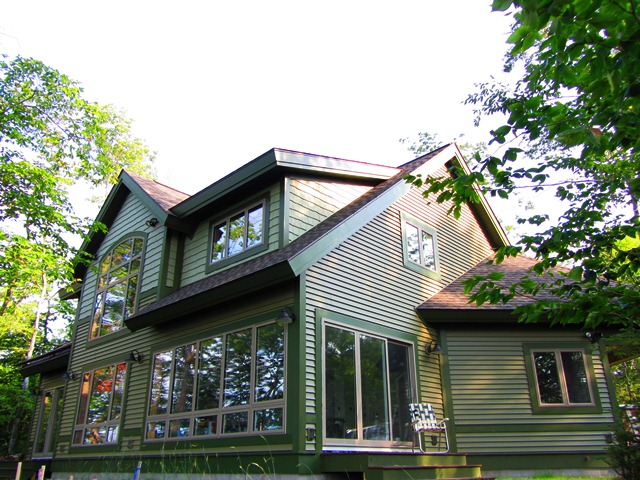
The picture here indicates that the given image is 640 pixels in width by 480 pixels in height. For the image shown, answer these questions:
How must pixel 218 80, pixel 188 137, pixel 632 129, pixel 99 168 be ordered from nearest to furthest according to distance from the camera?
pixel 632 129, pixel 99 168, pixel 218 80, pixel 188 137

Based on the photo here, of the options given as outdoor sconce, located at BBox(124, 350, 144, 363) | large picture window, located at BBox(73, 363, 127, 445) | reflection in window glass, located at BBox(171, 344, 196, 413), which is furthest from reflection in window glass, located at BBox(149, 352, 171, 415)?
large picture window, located at BBox(73, 363, 127, 445)

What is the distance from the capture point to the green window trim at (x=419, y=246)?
33.5ft

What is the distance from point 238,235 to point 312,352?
10.8 ft

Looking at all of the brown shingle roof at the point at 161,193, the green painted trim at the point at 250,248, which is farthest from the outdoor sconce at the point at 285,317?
the brown shingle roof at the point at 161,193

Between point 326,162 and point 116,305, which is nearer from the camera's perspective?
point 326,162

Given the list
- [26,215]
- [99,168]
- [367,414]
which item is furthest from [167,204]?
[367,414]

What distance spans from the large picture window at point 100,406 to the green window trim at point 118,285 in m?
0.97

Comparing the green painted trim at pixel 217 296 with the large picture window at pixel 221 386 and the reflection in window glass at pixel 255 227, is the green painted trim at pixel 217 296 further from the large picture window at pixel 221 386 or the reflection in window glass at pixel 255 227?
the reflection in window glass at pixel 255 227

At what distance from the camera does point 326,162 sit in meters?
9.47

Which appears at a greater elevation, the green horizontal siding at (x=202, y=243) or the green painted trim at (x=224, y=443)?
the green horizontal siding at (x=202, y=243)

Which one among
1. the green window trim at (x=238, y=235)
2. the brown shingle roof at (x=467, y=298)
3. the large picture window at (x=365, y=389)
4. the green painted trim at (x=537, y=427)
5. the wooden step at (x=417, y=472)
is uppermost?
the green window trim at (x=238, y=235)

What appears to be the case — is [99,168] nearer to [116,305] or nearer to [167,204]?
[167,204]

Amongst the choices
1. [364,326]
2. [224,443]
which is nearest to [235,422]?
[224,443]

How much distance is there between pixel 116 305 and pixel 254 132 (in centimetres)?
1577
